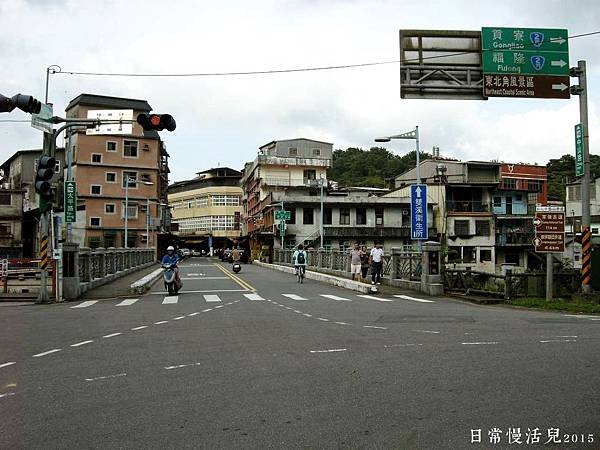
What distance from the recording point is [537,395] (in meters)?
6.59

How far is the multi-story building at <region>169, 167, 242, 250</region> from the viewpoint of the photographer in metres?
106

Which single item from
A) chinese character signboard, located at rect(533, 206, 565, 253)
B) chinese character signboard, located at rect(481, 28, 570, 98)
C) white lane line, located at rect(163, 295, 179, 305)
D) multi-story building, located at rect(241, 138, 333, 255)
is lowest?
white lane line, located at rect(163, 295, 179, 305)

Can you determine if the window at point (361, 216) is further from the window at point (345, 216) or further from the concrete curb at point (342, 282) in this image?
the concrete curb at point (342, 282)

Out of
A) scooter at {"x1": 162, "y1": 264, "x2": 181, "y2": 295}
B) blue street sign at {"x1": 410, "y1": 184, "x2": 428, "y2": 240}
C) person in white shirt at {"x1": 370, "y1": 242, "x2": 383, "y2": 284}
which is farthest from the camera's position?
blue street sign at {"x1": 410, "y1": 184, "x2": 428, "y2": 240}

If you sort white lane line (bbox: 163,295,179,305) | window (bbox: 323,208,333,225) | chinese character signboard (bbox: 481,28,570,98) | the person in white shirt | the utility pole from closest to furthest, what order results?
1. chinese character signboard (bbox: 481,28,570,98)
2. white lane line (bbox: 163,295,179,305)
3. the utility pole
4. the person in white shirt
5. window (bbox: 323,208,333,225)

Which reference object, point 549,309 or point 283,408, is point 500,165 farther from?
point 283,408

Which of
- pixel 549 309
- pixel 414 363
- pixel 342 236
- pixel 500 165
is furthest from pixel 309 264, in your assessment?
pixel 414 363

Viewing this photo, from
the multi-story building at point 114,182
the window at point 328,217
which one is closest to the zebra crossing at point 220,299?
the window at point 328,217

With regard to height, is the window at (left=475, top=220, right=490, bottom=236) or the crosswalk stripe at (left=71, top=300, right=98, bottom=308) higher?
the window at (left=475, top=220, right=490, bottom=236)

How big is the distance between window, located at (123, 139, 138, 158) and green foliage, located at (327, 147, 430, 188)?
34.0 m

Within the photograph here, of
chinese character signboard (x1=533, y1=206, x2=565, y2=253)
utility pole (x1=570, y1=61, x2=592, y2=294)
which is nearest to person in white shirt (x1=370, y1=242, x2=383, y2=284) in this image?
chinese character signboard (x1=533, y1=206, x2=565, y2=253)

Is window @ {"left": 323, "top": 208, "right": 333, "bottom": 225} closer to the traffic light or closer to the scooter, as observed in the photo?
the scooter

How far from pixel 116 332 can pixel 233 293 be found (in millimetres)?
10661

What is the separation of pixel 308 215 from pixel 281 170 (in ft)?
57.6
